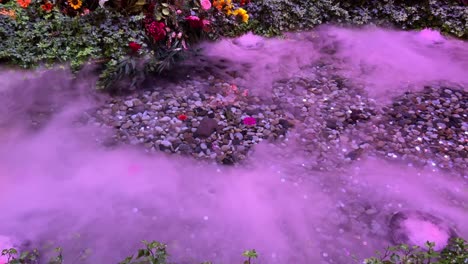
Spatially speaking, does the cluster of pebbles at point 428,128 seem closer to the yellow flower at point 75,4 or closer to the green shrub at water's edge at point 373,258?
the green shrub at water's edge at point 373,258

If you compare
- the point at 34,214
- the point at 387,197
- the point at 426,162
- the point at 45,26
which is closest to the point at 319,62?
the point at 426,162

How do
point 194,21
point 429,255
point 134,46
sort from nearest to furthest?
point 429,255, point 134,46, point 194,21

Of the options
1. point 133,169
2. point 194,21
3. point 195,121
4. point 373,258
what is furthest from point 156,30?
point 373,258

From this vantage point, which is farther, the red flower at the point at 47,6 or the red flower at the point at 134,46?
the red flower at the point at 47,6

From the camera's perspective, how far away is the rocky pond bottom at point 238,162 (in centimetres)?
233

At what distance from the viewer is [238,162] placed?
280 cm

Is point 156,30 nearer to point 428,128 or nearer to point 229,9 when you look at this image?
point 229,9

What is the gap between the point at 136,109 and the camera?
3.14 m

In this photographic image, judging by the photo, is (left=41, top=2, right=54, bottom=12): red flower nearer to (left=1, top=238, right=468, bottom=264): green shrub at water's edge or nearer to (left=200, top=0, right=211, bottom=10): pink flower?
(left=200, top=0, right=211, bottom=10): pink flower

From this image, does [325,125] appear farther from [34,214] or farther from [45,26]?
[45,26]

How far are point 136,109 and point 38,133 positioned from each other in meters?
0.69

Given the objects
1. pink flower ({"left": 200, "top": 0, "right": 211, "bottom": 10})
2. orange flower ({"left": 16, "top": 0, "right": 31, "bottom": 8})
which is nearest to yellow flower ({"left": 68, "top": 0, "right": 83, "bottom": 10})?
orange flower ({"left": 16, "top": 0, "right": 31, "bottom": 8})

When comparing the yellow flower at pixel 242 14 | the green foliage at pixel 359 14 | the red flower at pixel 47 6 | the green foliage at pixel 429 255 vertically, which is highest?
the red flower at pixel 47 6

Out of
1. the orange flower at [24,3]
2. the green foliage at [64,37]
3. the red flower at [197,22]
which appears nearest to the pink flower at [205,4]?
the red flower at [197,22]
